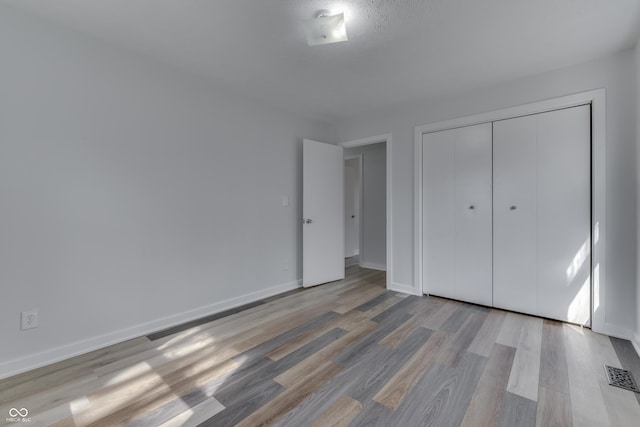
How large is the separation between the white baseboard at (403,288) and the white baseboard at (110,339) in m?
1.65

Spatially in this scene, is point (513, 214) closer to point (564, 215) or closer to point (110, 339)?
point (564, 215)

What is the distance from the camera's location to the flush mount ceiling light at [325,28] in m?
1.82

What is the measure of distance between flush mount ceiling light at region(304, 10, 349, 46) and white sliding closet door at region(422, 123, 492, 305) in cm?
183

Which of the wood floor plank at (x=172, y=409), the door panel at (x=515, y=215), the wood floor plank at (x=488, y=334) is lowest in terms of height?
the wood floor plank at (x=172, y=409)

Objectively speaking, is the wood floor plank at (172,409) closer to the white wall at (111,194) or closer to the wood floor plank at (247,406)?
the wood floor plank at (247,406)

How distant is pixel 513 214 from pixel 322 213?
2157mm

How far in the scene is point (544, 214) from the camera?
2.60 meters

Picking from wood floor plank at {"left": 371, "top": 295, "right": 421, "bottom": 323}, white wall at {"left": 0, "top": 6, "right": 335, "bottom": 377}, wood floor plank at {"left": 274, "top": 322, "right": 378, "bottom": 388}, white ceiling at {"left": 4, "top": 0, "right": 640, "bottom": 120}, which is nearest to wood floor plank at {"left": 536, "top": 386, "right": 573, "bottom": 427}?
wood floor plank at {"left": 274, "top": 322, "right": 378, "bottom": 388}

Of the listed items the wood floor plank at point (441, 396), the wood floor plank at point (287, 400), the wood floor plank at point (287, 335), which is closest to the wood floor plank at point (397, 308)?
the wood floor plank at point (287, 335)

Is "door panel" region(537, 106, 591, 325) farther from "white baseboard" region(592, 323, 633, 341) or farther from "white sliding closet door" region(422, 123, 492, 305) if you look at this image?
"white sliding closet door" region(422, 123, 492, 305)

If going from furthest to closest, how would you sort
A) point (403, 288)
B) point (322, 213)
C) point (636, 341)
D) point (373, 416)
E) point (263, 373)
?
1. point (322, 213)
2. point (403, 288)
3. point (636, 341)
4. point (263, 373)
5. point (373, 416)

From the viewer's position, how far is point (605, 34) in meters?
2.03

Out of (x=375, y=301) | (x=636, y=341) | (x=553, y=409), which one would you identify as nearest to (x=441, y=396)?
(x=553, y=409)

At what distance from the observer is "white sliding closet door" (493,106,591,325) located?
8.00 feet
